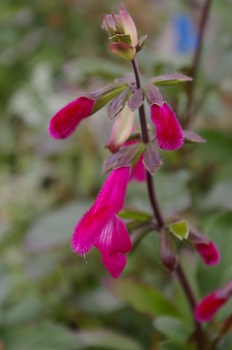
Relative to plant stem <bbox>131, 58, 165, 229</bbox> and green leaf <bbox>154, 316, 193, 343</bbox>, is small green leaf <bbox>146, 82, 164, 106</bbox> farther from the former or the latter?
A: green leaf <bbox>154, 316, 193, 343</bbox>

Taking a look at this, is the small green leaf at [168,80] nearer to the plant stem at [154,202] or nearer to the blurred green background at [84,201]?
the plant stem at [154,202]

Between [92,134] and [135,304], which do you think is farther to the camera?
[92,134]

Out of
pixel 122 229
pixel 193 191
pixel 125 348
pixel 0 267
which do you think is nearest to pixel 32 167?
Result: pixel 193 191

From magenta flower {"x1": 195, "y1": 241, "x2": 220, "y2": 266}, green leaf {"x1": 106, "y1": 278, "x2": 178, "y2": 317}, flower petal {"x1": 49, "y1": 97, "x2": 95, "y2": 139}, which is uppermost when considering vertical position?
flower petal {"x1": 49, "y1": 97, "x2": 95, "y2": 139}

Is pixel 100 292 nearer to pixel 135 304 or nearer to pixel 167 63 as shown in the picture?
pixel 135 304

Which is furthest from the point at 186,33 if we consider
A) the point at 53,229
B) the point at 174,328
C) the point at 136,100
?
the point at 136,100

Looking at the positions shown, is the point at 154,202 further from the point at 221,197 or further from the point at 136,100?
the point at 221,197

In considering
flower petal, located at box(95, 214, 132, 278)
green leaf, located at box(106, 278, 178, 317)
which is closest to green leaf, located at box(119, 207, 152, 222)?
flower petal, located at box(95, 214, 132, 278)
